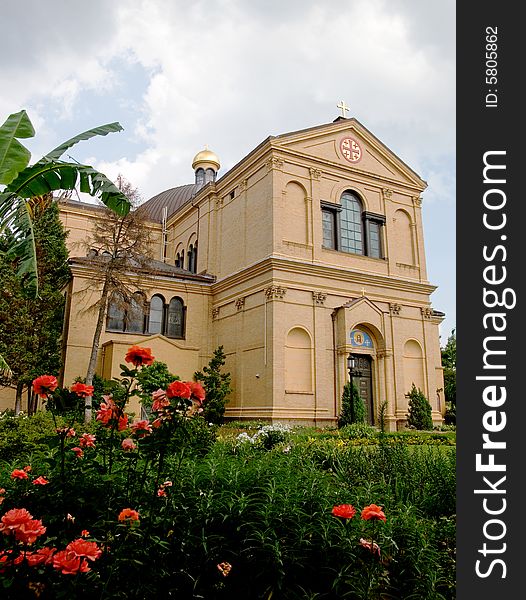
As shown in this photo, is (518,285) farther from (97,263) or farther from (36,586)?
(97,263)

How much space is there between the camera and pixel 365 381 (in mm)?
28250

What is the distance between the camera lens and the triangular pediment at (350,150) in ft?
94.5

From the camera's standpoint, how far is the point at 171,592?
14.3ft

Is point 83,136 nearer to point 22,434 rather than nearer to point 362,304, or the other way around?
point 22,434

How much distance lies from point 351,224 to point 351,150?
446 centimetres

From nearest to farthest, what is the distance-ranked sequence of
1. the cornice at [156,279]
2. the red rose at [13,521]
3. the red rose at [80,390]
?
the red rose at [13,521], the red rose at [80,390], the cornice at [156,279]

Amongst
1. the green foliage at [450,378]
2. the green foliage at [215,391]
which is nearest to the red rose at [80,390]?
the green foliage at [215,391]

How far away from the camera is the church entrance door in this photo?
27.8 m

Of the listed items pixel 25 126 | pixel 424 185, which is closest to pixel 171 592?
pixel 25 126

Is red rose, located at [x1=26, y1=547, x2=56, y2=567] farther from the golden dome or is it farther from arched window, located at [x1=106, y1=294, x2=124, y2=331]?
the golden dome

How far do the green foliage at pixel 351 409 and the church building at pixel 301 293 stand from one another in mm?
588

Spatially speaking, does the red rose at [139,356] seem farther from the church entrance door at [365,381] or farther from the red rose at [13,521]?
the church entrance door at [365,381]

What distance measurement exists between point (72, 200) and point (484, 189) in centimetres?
4240

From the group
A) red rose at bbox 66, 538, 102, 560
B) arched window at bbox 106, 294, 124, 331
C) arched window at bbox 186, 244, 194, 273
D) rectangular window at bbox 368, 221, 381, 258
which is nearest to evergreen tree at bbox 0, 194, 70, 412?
arched window at bbox 106, 294, 124, 331
